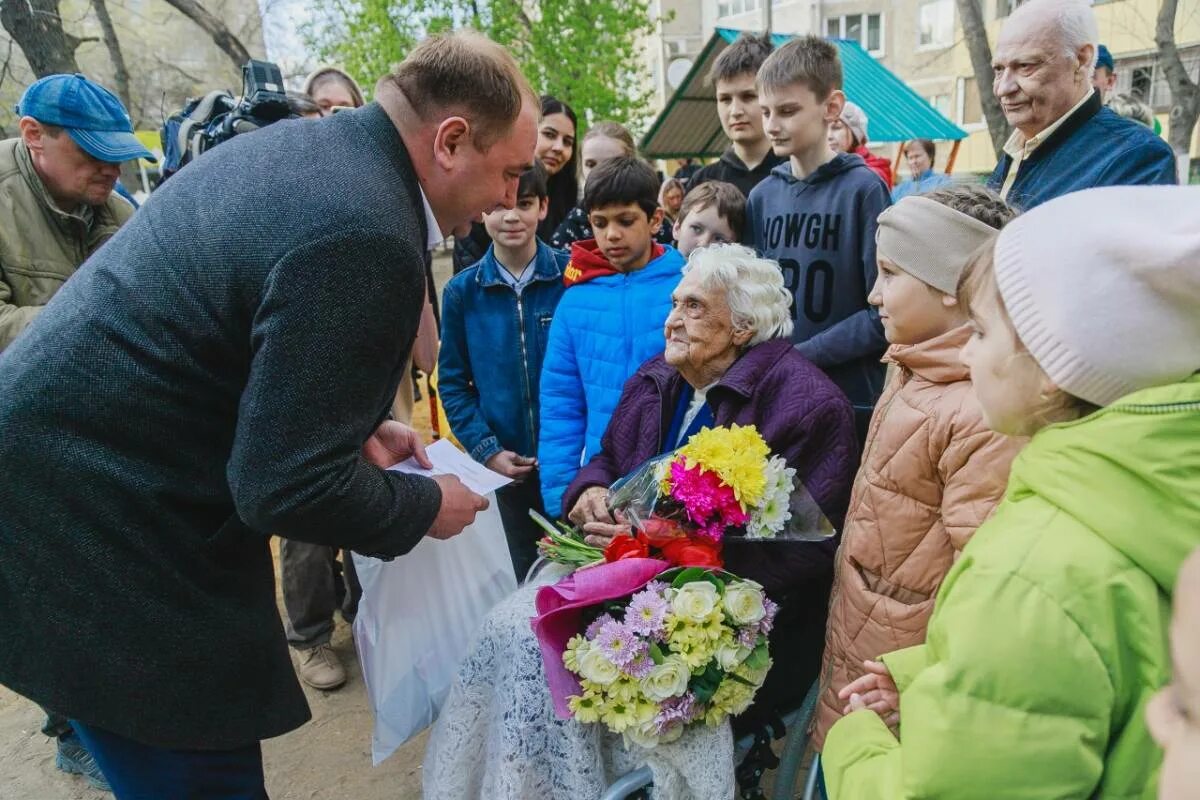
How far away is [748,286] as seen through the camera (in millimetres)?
2211

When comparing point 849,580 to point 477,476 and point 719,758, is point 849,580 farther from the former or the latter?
point 477,476

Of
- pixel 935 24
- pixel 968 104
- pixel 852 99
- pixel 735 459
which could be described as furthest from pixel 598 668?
pixel 935 24

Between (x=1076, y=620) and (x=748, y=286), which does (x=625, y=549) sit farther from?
(x=1076, y=620)

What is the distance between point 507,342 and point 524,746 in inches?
66.2

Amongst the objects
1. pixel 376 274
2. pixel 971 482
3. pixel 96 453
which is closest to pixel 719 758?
pixel 971 482

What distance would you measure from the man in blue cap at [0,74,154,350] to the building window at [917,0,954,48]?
90.4 feet

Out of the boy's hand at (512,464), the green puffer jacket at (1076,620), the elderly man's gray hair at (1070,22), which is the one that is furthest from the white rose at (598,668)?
the elderly man's gray hair at (1070,22)

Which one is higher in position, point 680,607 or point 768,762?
point 680,607

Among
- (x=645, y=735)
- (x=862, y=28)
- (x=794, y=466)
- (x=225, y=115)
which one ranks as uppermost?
(x=225, y=115)

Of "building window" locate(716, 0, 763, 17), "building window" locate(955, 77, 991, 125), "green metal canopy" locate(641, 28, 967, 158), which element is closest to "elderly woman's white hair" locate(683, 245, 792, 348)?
"green metal canopy" locate(641, 28, 967, 158)

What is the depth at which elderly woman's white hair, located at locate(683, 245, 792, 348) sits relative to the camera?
7.25 feet

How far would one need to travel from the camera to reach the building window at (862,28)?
87.5 ft

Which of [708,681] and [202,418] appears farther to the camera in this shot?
[708,681]

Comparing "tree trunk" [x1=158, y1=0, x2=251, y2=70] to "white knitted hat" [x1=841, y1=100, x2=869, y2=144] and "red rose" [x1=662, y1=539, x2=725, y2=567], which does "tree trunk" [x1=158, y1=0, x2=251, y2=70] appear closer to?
"white knitted hat" [x1=841, y1=100, x2=869, y2=144]
